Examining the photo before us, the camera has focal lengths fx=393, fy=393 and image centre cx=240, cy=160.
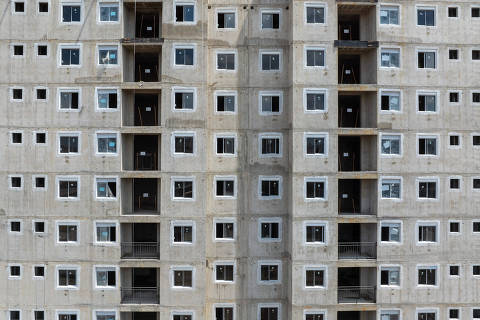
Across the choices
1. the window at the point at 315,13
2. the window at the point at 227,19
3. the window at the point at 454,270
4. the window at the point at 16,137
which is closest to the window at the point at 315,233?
the window at the point at 454,270

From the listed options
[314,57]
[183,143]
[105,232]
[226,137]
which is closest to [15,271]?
[105,232]

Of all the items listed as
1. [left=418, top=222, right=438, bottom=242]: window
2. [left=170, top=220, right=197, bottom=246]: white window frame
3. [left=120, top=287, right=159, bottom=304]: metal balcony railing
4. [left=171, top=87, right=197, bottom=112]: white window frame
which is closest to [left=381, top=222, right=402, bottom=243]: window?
[left=418, top=222, right=438, bottom=242]: window

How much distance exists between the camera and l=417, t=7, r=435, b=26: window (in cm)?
2873

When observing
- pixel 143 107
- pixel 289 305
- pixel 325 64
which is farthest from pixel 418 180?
pixel 143 107

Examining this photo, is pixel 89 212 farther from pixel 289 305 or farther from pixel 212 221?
pixel 289 305

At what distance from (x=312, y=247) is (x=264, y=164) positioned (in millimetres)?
6912

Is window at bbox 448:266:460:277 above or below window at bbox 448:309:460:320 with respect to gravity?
above

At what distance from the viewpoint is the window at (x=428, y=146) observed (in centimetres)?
2856

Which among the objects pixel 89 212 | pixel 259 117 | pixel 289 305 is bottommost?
pixel 289 305

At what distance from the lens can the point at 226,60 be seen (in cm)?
2952

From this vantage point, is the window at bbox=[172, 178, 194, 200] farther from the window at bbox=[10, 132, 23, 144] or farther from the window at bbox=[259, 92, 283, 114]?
the window at bbox=[10, 132, 23, 144]

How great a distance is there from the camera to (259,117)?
29.4 m

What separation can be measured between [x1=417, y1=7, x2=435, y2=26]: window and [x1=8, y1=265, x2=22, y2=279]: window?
111 ft

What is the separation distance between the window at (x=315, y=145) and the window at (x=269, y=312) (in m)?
11.7
